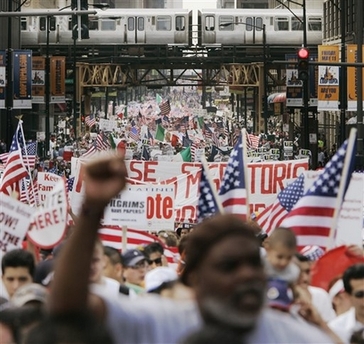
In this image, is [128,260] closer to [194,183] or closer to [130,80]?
[194,183]

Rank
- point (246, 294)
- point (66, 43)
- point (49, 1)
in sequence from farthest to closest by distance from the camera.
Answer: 1. point (49, 1)
2. point (66, 43)
3. point (246, 294)

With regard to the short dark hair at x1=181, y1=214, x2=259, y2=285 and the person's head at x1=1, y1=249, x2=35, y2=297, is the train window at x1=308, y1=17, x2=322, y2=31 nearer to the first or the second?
the person's head at x1=1, y1=249, x2=35, y2=297

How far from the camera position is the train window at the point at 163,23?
69688mm

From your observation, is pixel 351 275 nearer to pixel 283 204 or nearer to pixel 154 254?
pixel 154 254

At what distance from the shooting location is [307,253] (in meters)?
9.59

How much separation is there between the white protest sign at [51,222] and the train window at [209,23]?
61253 millimetres

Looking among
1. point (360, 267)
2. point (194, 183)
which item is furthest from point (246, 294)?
point (194, 183)

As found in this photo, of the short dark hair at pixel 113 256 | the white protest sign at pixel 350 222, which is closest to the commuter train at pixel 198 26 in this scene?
the white protest sign at pixel 350 222

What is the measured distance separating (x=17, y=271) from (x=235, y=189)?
11.7 ft

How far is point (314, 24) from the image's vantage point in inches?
2800

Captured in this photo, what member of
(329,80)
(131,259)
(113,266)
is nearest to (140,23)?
(329,80)

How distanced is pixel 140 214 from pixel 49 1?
88956 mm

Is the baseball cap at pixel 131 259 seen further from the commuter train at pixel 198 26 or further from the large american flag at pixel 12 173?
the commuter train at pixel 198 26

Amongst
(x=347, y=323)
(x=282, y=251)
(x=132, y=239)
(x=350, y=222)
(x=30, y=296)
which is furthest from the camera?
(x=132, y=239)
